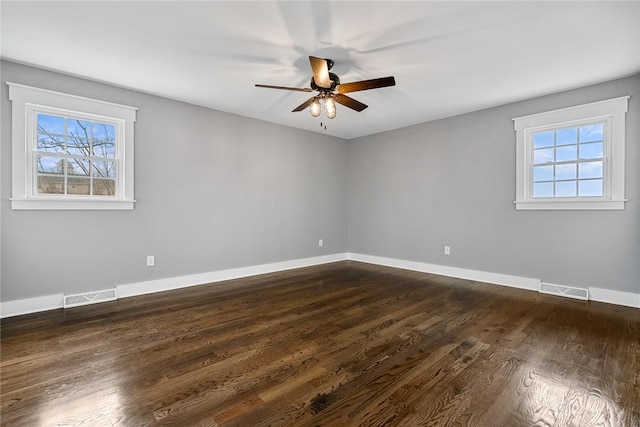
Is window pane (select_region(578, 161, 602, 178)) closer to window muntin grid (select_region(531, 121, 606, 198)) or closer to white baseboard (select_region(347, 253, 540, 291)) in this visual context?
window muntin grid (select_region(531, 121, 606, 198))

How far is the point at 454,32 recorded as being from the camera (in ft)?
7.89

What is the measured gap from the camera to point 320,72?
2564mm

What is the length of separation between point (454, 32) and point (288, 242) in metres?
3.85

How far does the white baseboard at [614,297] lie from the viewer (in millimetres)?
3174

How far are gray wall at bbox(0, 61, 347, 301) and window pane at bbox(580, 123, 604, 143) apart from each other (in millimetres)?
3788

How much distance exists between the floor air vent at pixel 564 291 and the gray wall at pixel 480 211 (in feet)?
0.24

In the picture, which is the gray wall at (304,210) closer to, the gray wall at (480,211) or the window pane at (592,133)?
the gray wall at (480,211)

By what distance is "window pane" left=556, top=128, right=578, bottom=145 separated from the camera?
11.8 feet

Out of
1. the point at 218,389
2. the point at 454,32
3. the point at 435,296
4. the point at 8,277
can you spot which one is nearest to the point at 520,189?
the point at 435,296

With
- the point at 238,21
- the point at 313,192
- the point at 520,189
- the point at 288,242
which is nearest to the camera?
the point at 238,21

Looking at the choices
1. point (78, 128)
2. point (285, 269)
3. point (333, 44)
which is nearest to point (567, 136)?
point (333, 44)

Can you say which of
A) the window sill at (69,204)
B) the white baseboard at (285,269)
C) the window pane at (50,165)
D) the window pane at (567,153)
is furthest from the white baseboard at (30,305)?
the window pane at (567,153)

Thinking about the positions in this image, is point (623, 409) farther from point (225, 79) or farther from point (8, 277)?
point (8, 277)

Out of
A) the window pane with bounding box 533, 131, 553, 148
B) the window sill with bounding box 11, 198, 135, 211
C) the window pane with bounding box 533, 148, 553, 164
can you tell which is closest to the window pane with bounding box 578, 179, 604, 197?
the window pane with bounding box 533, 148, 553, 164
